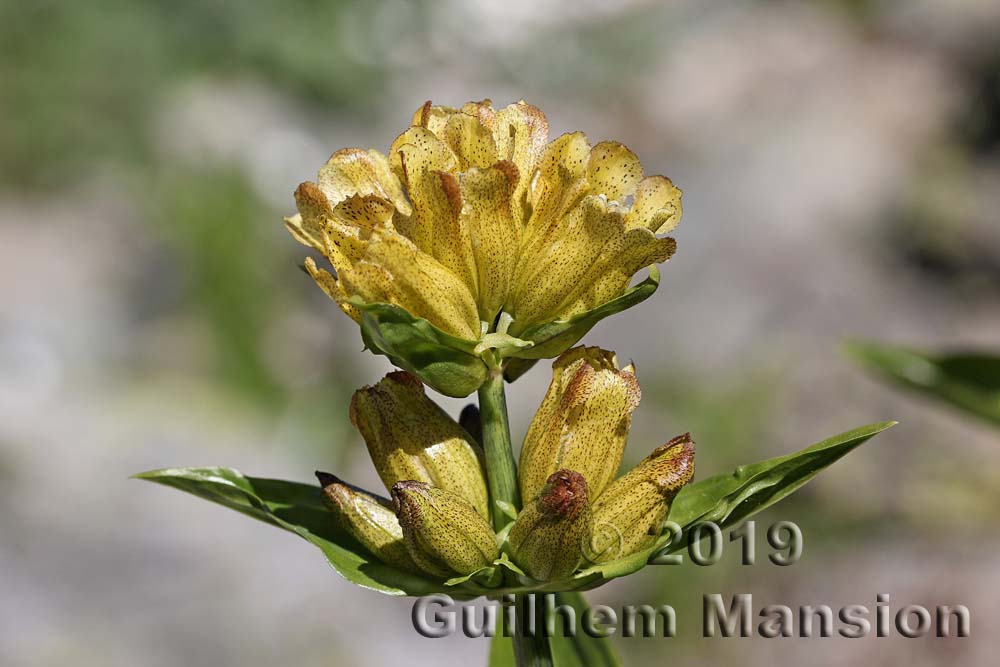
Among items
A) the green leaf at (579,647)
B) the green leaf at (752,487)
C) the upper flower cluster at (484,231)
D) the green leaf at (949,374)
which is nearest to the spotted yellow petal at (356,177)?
the upper flower cluster at (484,231)

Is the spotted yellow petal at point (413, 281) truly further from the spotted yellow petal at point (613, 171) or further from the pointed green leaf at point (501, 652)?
the pointed green leaf at point (501, 652)

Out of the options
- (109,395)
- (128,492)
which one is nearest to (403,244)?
(128,492)

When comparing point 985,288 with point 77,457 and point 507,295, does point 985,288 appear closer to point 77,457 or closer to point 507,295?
point 77,457

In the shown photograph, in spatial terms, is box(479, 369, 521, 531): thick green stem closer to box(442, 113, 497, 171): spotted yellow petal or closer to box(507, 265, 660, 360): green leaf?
box(507, 265, 660, 360): green leaf

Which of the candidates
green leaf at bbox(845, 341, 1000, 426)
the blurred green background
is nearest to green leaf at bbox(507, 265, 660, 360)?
green leaf at bbox(845, 341, 1000, 426)

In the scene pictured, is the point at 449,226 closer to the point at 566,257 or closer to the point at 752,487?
the point at 566,257

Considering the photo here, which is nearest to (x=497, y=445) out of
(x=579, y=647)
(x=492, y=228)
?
(x=492, y=228)
